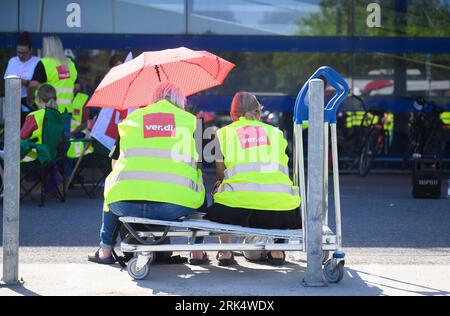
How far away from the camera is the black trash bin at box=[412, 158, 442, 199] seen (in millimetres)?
12258

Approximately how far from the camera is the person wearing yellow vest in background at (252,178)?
24.4 ft

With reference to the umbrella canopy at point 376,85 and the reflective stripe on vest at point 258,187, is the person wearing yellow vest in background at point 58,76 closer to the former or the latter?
the umbrella canopy at point 376,85

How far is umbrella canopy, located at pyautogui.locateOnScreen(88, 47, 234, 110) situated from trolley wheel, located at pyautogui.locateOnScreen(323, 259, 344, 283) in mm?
2157

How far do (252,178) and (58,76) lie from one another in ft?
20.1

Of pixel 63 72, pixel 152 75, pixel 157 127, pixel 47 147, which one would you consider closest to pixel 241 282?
pixel 157 127

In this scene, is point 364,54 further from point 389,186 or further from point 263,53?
point 389,186

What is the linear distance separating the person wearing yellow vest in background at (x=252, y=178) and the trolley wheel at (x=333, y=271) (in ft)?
1.79

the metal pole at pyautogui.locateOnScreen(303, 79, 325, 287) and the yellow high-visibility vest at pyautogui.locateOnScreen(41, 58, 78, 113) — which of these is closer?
the metal pole at pyautogui.locateOnScreen(303, 79, 325, 287)

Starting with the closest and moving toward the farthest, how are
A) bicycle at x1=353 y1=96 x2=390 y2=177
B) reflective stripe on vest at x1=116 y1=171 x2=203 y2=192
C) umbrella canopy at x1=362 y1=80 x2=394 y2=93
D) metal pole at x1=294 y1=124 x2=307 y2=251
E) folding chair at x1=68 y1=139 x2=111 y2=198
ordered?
metal pole at x1=294 y1=124 x2=307 y2=251 < reflective stripe on vest at x1=116 y1=171 x2=203 y2=192 < folding chair at x1=68 y1=139 x2=111 y2=198 < bicycle at x1=353 y1=96 x2=390 y2=177 < umbrella canopy at x1=362 y1=80 x2=394 y2=93

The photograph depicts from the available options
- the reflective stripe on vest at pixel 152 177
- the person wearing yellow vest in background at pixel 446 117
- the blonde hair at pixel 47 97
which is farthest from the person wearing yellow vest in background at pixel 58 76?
the person wearing yellow vest in background at pixel 446 117

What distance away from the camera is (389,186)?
13875 millimetres

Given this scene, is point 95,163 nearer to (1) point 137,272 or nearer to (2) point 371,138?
(2) point 371,138

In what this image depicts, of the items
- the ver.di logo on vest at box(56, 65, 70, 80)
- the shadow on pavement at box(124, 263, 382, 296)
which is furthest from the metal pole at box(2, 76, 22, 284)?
the ver.di logo on vest at box(56, 65, 70, 80)

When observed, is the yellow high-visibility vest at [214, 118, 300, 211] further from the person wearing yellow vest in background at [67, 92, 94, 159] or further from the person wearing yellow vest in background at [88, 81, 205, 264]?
the person wearing yellow vest in background at [67, 92, 94, 159]
